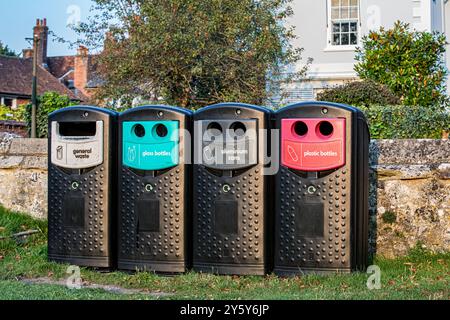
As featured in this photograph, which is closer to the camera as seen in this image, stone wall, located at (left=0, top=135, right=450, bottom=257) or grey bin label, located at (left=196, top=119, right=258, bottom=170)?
grey bin label, located at (left=196, top=119, right=258, bottom=170)

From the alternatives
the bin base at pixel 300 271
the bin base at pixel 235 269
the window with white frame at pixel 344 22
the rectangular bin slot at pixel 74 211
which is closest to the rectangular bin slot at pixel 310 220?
the bin base at pixel 300 271

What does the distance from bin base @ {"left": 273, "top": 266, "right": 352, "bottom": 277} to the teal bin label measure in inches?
47.9

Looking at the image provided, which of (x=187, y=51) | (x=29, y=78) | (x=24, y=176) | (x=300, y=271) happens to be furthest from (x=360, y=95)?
(x=29, y=78)

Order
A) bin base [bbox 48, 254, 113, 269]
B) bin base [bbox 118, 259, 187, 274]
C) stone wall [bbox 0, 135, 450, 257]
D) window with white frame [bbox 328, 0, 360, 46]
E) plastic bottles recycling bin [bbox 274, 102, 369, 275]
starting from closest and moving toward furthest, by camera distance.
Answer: plastic bottles recycling bin [bbox 274, 102, 369, 275] → bin base [bbox 118, 259, 187, 274] → bin base [bbox 48, 254, 113, 269] → stone wall [bbox 0, 135, 450, 257] → window with white frame [bbox 328, 0, 360, 46]

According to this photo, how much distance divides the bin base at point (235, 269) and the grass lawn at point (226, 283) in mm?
49

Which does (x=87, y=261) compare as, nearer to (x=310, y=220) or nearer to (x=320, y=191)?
(x=310, y=220)

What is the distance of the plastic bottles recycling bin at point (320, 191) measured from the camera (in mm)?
5312

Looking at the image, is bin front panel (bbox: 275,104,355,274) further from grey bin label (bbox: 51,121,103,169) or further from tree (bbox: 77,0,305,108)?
tree (bbox: 77,0,305,108)

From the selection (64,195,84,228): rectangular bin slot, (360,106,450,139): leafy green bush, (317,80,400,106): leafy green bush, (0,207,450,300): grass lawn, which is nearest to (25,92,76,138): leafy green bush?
(317,80,400,106): leafy green bush

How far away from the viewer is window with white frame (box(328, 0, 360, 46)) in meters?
17.9

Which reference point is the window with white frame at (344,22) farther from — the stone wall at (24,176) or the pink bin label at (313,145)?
the pink bin label at (313,145)

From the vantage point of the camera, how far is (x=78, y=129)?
6.34m

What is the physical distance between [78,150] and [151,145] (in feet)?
2.33

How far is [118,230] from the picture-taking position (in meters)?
5.89
